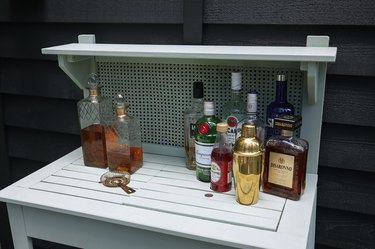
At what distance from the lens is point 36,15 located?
5.88ft

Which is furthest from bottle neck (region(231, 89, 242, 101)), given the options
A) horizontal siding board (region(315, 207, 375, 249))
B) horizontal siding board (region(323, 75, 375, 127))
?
horizontal siding board (region(315, 207, 375, 249))

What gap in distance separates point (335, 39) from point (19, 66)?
1498 mm

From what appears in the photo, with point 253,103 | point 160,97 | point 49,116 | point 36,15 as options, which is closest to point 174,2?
point 160,97

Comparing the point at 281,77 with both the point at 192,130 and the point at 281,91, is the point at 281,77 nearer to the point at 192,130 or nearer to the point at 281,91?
the point at 281,91

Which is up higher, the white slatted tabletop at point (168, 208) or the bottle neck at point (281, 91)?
the bottle neck at point (281, 91)

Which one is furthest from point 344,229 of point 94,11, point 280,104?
point 94,11

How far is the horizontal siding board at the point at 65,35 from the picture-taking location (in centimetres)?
159

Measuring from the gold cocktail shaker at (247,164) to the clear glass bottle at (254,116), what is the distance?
12 centimetres

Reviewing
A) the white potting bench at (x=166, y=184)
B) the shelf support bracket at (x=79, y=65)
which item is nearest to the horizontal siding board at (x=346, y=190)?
the white potting bench at (x=166, y=184)

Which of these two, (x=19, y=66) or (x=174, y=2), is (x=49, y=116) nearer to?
(x=19, y=66)

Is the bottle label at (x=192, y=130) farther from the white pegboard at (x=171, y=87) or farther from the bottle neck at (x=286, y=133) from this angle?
the bottle neck at (x=286, y=133)

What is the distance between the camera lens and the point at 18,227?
127cm

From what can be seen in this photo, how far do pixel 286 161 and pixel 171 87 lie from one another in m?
0.57

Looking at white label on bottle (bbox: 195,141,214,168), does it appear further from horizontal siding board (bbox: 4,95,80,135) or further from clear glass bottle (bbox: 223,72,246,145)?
horizontal siding board (bbox: 4,95,80,135)
